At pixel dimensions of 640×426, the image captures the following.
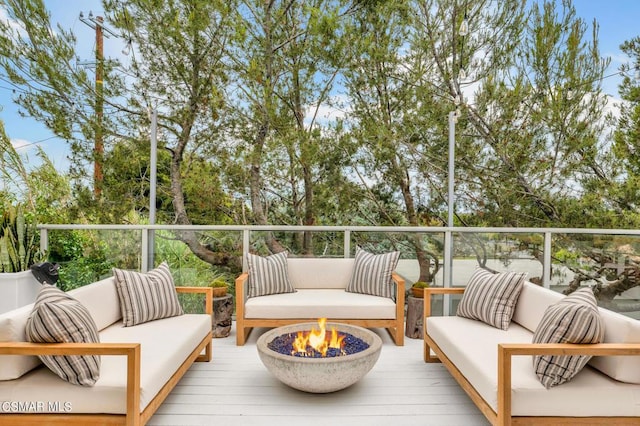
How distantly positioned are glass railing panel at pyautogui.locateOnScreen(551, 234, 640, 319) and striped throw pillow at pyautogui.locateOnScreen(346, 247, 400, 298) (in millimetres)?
1897

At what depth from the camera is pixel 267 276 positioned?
3961 mm

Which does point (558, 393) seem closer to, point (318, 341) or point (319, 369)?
point (319, 369)

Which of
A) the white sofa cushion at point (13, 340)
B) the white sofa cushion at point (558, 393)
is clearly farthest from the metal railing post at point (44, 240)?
the white sofa cushion at point (558, 393)

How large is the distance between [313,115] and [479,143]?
2.31m

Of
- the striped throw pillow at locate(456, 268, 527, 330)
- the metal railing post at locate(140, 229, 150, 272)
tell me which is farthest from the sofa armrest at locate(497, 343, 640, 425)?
the metal railing post at locate(140, 229, 150, 272)

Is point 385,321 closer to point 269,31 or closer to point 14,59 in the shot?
point 269,31

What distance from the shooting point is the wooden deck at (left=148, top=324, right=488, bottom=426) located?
2.38m

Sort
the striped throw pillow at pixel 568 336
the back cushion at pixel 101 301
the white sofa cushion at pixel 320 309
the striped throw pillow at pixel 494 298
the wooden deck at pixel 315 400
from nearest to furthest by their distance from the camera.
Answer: the striped throw pillow at pixel 568 336 → the wooden deck at pixel 315 400 → the back cushion at pixel 101 301 → the striped throw pillow at pixel 494 298 → the white sofa cushion at pixel 320 309

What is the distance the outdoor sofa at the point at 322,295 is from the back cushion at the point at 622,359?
5.81ft

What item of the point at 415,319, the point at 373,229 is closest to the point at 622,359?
the point at 415,319

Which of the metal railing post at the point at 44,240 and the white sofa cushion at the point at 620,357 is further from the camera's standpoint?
the metal railing post at the point at 44,240

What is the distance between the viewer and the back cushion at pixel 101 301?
2.63 metres

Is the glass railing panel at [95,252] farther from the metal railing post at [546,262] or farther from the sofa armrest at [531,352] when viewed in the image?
the metal railing post at [546,262]

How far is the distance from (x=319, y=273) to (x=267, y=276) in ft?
1.94
